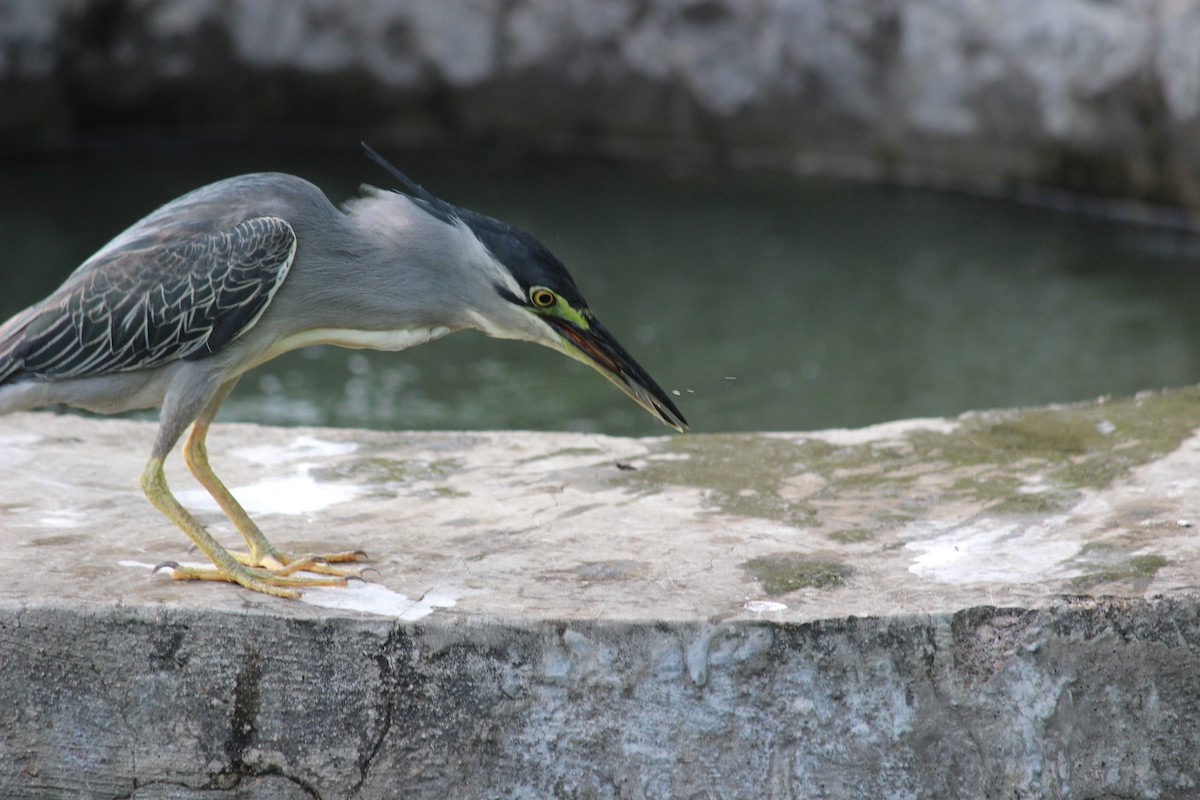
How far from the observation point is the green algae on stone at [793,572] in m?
2.54

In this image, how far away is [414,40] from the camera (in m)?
9.88

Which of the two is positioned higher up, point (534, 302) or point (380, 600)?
point (534, 302)

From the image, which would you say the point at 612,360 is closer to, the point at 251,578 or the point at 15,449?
the point at 251,578

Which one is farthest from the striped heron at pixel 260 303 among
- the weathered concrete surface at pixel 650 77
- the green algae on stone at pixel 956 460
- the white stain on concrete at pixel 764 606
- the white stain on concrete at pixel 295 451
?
the weathered concrete surface at pixel 650 77

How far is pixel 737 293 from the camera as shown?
7.48m

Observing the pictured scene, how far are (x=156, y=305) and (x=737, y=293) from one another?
17.2 feet

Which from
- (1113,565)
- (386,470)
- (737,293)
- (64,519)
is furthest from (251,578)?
(737,293)

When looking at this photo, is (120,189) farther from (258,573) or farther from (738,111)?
(258,573)

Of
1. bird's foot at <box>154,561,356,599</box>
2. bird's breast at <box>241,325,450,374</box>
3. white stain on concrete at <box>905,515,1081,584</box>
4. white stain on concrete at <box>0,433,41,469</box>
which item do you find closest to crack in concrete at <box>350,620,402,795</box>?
bird's foot at <box>154,561,356,599</box>

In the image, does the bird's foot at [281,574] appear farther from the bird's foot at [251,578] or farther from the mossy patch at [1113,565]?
the mossy patch at [1113,565]

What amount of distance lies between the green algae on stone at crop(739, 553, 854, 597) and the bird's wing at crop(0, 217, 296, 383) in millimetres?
1128

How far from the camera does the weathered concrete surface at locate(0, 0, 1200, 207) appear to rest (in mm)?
8539

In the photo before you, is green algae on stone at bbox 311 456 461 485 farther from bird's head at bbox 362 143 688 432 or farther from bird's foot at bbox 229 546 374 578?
bird's head at bbox 362 143 688 432

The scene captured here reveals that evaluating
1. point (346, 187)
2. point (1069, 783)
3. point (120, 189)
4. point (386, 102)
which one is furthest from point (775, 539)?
point (386, 102)
